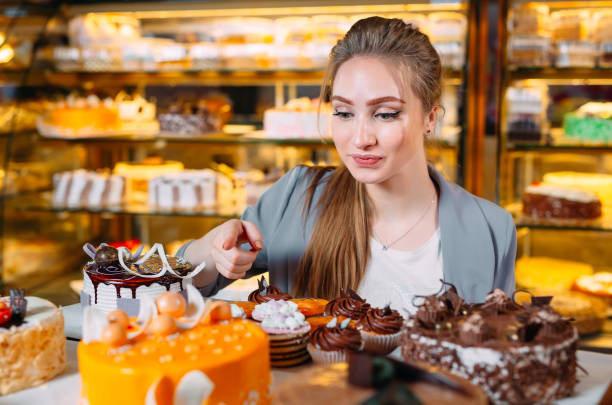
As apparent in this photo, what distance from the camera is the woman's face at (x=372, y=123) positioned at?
Result: 184cm

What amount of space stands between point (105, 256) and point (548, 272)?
276 cm

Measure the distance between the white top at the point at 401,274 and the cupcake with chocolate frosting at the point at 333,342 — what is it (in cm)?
66

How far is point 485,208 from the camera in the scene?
2211 mm

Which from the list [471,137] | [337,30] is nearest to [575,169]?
[471,137]

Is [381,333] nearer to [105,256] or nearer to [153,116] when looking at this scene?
[105,256]

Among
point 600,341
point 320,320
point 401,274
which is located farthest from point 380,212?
point 600,341

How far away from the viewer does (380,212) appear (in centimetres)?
220

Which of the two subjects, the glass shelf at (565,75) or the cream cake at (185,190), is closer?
the glass shelf at (565,75)

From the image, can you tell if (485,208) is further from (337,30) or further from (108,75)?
(108,75)

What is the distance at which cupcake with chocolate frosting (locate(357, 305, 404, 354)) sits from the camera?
4.74ft

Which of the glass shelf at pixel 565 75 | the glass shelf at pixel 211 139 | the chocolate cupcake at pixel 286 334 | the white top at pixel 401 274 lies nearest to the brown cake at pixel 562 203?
the glass shelf at pixel 565 75

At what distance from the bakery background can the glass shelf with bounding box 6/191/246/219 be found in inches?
0.4

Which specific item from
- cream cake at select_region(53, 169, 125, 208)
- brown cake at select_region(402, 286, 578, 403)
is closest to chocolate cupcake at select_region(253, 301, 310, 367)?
brown cake at select_region(402, 286, 578, 403)

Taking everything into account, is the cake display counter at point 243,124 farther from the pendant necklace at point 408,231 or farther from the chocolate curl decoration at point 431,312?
the chocolate curl decoration at point 431,312
